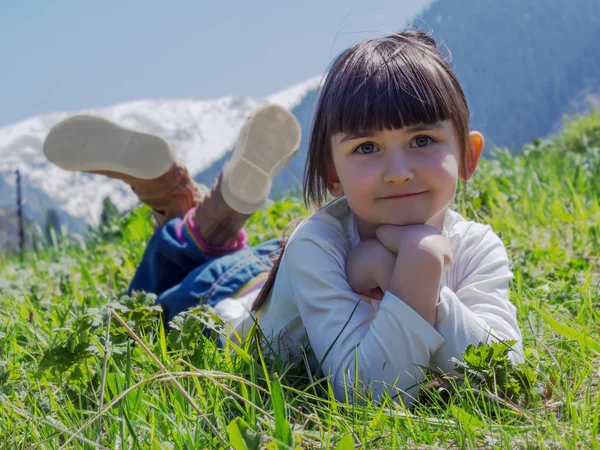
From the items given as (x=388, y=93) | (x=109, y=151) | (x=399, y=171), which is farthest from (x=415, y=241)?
(x=109, y=151)

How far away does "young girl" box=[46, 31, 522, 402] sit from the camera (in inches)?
61.7

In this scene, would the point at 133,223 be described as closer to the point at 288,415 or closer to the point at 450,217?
the point at 450,217

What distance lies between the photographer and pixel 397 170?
1.62 m

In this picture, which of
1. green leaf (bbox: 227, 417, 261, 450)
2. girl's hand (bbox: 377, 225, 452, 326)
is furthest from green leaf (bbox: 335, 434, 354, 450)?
girl's hand (bbox: 377, 225, 452, 326)

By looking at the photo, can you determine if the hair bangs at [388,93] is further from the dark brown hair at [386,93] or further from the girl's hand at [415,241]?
the girl's hand at [415,241]

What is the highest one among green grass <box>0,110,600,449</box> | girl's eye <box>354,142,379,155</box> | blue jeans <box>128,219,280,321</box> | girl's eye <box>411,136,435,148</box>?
girl's eye <box>411,136,435,148</box>

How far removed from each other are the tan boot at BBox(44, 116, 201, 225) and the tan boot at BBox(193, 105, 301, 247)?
0.31 metres

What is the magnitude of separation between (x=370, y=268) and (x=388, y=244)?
0.08m

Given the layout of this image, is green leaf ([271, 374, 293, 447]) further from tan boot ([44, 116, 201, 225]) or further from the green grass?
tan boot ([44, 116, 201, 225])

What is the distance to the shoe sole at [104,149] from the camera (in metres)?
3.06

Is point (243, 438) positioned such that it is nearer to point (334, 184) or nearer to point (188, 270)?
point (334, 184)

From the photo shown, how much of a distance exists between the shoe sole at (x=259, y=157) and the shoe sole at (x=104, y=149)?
40 centimetres

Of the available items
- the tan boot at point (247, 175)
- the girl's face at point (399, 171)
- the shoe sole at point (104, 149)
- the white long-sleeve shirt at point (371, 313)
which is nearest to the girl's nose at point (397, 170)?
the girl's face at point (399, 171)

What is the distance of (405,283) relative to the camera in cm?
158
